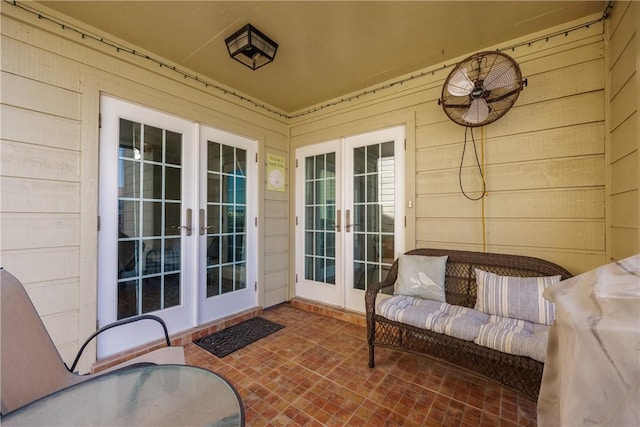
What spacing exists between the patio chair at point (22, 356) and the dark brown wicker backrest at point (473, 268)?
8.24ft

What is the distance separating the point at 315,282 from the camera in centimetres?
350

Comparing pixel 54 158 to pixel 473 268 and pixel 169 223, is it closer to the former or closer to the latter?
pixel 169 223

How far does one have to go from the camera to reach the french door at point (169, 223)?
86.8 inches

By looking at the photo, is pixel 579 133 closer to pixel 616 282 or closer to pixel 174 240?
pixel 616 282

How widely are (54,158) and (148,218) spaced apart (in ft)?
2.47

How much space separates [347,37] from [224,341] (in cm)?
294

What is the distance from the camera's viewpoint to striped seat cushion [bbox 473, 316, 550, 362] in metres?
1.48

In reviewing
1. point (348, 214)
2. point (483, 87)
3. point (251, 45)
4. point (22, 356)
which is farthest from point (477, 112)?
point (22, 356)

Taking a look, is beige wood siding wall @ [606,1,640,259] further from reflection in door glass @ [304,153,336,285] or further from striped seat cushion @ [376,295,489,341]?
reflection in door glass @ [304,153,336,285]

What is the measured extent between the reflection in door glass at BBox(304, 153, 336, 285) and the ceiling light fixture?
1.41 m

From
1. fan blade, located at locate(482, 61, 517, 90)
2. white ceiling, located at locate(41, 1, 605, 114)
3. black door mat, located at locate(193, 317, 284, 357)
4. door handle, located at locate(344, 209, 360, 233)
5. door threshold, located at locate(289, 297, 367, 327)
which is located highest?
white ceiling, located at locate(41, 1, 605, 114)

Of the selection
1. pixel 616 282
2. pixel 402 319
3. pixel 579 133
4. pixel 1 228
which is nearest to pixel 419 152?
pixel 579 133

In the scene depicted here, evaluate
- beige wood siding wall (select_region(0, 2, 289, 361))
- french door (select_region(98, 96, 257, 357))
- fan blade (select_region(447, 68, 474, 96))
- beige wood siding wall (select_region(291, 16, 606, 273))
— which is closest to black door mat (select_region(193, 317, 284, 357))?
french door (select_region(98, 96, 257, 357))

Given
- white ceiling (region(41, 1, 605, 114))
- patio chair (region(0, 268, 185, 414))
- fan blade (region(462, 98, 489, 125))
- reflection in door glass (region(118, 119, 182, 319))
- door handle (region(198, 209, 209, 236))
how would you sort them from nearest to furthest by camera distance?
patio chair (region(0, 268, 185, 414)) → white ceiling (region(41, 1, 605, 114)) → fan blade (region(462, 98, 489, 125)) → reflection in door glass (region(118, 119, 182, 319)) → door handle (region(198, 209, 209, 236))
